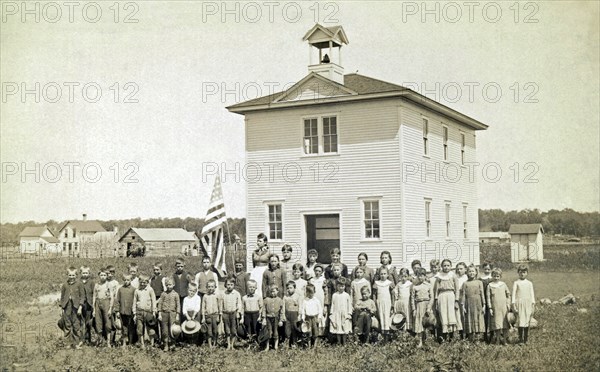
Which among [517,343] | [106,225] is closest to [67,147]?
[106,225]

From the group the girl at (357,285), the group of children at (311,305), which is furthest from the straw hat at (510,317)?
the girl at (357,285)

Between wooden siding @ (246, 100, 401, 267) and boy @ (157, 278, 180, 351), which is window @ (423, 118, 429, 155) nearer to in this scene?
wooden siding @ (246, 100, 401, 267)

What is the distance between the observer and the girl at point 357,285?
10.7m

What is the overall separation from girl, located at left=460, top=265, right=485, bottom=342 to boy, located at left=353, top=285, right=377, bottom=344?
1.50 meters

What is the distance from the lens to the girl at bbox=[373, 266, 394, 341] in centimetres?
1070

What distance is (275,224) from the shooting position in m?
15.3

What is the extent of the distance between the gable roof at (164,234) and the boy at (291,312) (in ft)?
10.5

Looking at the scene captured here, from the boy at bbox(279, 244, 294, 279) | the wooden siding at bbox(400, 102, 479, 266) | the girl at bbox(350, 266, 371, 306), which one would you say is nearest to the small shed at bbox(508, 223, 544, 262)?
the wooden siding at bbox(400, 102, 479, 266)

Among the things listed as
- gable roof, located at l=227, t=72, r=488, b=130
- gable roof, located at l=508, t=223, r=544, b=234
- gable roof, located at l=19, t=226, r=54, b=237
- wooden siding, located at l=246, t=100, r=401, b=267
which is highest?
gable roof, located at l=227, t=72, r=488, b=130

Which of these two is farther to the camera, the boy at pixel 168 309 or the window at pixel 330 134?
the window at pixel 330 134

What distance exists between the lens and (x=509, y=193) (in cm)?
1242

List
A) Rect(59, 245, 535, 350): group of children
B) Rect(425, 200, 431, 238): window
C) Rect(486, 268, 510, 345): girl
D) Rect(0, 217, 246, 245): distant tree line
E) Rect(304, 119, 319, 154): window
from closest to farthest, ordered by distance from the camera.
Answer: Rect(486, 268, 510, 345): girl, Rect(59, 245, 535, 350): group of children, Rect(0, 217, 246, 245): distant tree line, Rect(425, 200, 431, 238): window, Rect(304, 119, 319, 154): window

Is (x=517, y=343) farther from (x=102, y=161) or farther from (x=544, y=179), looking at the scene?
(x=102, y=161)

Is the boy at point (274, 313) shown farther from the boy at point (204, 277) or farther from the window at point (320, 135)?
the window at point (320, 135)
